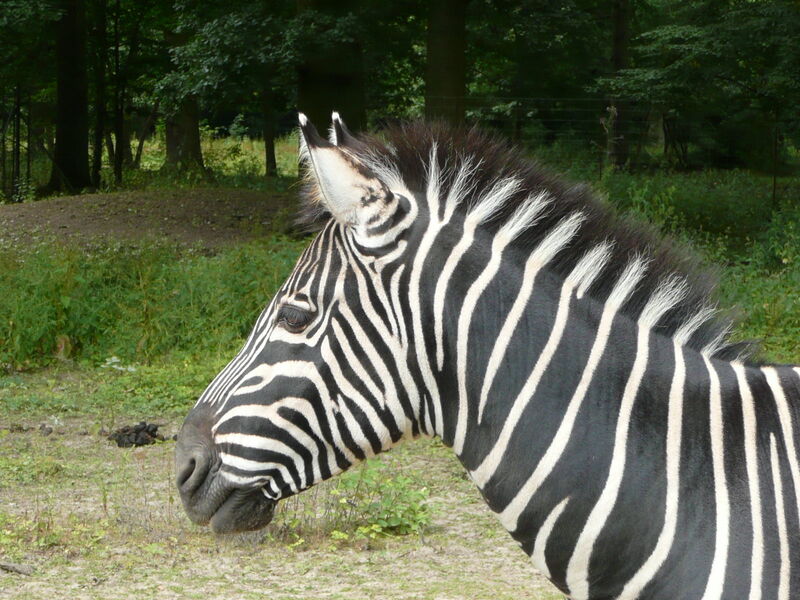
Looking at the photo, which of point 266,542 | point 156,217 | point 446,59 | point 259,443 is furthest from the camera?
point 446,59

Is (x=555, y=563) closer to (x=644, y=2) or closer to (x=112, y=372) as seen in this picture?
(x=112, y=372)

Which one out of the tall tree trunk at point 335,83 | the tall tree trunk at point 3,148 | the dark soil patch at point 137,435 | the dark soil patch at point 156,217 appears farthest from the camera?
the tall tree trunk at point 3,148

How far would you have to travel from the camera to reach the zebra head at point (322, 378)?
→ 7.26ft

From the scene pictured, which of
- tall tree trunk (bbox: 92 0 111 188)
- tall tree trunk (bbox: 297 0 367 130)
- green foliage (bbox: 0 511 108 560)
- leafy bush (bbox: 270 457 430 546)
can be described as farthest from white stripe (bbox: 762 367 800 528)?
tall tree trunk (bbox: 92 0 111 188)

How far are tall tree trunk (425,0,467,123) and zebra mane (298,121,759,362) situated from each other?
12027mm

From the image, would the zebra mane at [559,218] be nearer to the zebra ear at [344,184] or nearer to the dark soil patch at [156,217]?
the zebra ear at [344,184]

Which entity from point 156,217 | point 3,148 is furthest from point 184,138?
point 156,217

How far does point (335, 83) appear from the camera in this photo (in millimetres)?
13891

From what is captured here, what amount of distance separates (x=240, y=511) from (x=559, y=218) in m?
1.04

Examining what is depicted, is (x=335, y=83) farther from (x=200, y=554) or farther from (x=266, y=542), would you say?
(x=200, y=554)

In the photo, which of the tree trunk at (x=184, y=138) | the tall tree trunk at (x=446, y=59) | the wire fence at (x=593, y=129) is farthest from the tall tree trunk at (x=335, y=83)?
the tree trunk at (x=184, y=138)

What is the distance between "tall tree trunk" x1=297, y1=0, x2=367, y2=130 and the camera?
45.1ft

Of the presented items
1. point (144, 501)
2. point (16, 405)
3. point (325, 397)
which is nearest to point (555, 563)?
point (325, 397)

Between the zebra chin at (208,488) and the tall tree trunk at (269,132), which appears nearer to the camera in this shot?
the zebra chin at (208,488)
